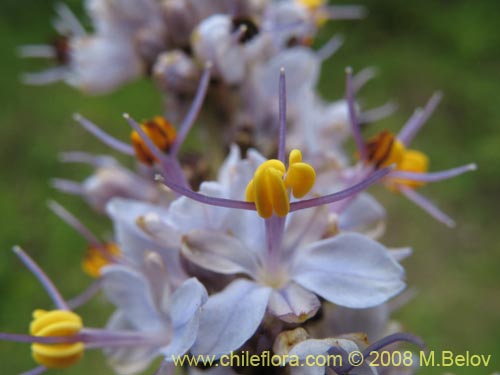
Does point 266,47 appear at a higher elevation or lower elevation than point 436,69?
higher

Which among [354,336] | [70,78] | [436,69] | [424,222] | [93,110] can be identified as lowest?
[424,222]

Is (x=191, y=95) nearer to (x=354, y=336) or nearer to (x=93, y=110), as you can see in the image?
(x=354, y=336)

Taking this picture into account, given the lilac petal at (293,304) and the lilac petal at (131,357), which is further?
the lilac petal at (131,357)

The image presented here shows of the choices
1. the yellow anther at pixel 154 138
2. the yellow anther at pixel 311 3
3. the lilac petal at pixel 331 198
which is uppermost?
the yellow anther at pixel 311 3

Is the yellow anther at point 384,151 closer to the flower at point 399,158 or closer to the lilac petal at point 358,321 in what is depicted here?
the flower at point 399,158

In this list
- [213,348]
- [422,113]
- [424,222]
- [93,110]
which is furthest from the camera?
[93,110]

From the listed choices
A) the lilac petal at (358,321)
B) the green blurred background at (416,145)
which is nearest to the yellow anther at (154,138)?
the lilac petal at (358,321)

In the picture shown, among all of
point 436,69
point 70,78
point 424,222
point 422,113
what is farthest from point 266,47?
point 436,69

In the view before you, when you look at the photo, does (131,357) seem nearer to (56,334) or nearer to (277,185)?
(56,334)
